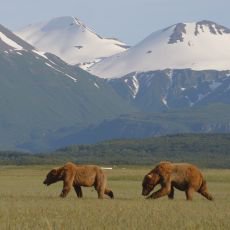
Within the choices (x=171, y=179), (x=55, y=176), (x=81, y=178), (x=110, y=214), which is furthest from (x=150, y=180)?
(x=110, y=214)

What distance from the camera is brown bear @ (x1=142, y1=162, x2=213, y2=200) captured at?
35.0m

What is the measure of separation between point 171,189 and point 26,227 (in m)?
12.3

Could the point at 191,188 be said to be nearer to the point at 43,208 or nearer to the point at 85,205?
the point at 85,205

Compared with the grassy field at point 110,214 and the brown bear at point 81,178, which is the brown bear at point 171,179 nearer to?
the grassy field at point 110,214

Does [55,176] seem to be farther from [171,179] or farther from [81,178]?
[171,179]

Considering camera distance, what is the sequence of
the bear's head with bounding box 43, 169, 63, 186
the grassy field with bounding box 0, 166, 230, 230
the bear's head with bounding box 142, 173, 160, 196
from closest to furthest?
the grassy field with bounding box 0, 166, 230, 230
the bear's head with bounding box 142, 173, 160, 196
the bear's head with bounding box 43, 169, 63, 186

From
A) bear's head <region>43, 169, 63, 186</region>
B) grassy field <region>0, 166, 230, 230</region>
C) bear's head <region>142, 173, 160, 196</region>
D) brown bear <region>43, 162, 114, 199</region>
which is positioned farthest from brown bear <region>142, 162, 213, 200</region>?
bear's head <region>43, 169, 63, 186</region>

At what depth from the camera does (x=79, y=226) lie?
24672 mm

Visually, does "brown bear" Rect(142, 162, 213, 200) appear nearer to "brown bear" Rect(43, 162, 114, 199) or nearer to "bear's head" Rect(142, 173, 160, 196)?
"bear's head" Rect(142, 173, 160, 196)

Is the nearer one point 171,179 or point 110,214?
point 110,214

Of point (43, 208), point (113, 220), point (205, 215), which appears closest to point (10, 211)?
point (43, 208)

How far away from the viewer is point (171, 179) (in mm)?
35000

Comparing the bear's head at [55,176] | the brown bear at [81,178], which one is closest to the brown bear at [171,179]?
the brown bear at [81,178]

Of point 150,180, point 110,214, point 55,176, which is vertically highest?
point 55,176
